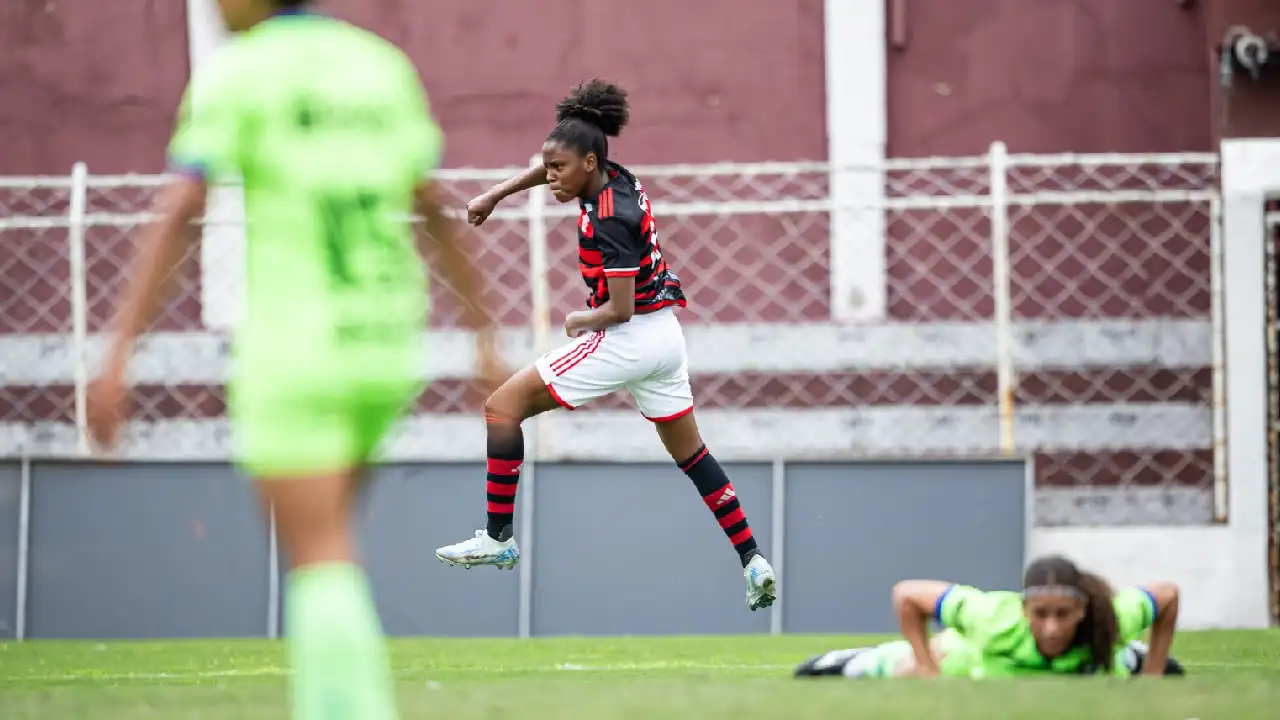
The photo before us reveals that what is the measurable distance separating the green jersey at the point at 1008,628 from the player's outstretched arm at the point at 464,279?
1.84 metres

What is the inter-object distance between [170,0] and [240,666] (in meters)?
5.16

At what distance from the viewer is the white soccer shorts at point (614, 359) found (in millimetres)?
6477

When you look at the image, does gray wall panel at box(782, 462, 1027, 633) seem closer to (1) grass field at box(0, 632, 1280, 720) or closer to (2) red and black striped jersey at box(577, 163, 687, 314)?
(1) grass field at box(0, 632, 1280, 720)

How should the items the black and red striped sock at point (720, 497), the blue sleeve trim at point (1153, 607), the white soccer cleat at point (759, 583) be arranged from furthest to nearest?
the black and red striped sock at point (720, 497) → the white soccer cleat at point (759, 583) → the blue sleeve trim at point (1153, 607)

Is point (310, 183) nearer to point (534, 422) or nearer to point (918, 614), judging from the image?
point (918, 614)

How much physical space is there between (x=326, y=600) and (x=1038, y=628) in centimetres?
251

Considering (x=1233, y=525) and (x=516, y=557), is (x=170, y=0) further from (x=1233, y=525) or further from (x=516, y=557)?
(x=1233, y=525)

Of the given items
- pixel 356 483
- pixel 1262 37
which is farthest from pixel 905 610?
pixel 1262 37

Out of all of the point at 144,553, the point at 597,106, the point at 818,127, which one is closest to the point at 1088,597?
the point at 597,106

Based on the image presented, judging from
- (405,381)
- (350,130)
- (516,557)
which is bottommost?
(516,557)

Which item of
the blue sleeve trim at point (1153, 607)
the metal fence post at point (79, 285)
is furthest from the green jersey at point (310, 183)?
the metal fence post at point (79, 285)

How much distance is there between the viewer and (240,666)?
7.48m

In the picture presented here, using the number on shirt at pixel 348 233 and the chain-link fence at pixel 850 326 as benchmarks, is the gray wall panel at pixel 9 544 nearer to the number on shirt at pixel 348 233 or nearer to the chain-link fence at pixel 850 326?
the chain-link fence at pixel 850 326

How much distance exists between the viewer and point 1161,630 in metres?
5.38
